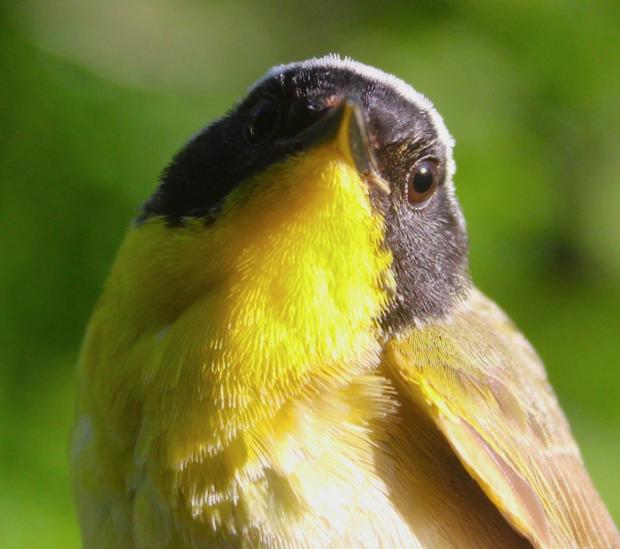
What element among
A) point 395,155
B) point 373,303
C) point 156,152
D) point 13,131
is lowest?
point 373,303

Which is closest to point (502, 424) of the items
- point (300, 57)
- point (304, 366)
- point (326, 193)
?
point (304, 366)

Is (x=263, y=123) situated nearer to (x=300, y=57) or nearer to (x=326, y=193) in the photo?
(x=326, y=193)

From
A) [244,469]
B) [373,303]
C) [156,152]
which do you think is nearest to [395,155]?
[373,303]

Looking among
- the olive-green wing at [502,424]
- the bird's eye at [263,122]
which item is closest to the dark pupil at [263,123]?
the bird's eye at [263,122]

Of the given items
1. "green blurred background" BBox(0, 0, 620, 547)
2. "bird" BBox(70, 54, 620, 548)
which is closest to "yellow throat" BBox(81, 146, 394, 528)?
"bird" BBox(70, 54, 620, 548)

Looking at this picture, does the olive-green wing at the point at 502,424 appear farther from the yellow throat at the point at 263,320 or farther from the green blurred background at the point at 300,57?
the green blurred background at the point at 300,57

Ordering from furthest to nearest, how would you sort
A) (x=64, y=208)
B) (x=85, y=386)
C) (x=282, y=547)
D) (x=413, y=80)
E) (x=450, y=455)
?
(x=413, y=80) < (x=64, y=208) < (x=85, y=386) < (x=450, y=455) < (x=282, y=547)

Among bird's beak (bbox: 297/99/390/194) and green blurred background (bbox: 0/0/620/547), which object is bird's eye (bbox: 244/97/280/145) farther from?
green blurred background (bbox: 0/0/620/547)

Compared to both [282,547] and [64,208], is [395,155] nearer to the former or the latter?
[282,547]
